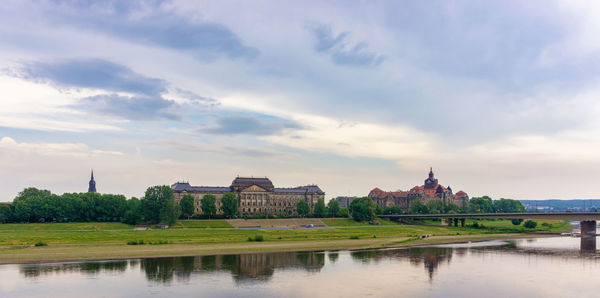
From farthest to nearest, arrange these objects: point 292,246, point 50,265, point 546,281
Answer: point 292,246 → point 50,265 → point 546,281

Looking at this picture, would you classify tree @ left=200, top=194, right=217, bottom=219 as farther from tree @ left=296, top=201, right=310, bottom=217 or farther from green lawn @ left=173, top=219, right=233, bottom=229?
tree @ left=296, top=201, right=310, bottom=217

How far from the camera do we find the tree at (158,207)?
128 metres

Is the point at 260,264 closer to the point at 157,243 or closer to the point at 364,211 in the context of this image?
the point at 157,243

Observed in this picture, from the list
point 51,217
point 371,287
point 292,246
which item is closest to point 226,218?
point 51,217

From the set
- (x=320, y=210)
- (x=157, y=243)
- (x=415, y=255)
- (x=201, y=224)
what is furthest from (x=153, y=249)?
(x=320, y=210)

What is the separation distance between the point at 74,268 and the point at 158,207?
67.7 meters

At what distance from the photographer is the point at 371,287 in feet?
166

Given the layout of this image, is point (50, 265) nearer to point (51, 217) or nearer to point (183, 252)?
point (183, 252)

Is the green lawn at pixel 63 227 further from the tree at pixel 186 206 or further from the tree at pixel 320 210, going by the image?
the tree at pixel 320 210

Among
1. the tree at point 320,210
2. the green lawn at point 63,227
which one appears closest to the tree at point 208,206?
the green lawn at point 63,227

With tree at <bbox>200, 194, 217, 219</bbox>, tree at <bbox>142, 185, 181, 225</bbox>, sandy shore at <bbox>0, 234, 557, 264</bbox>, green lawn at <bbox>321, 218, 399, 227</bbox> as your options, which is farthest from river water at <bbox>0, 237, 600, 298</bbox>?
tree at <bbox>200, 194, 217, 219</bbox>

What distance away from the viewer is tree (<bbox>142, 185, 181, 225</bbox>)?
420ft

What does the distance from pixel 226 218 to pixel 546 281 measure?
12088cm

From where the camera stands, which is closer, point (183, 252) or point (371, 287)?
point (371, 287)
